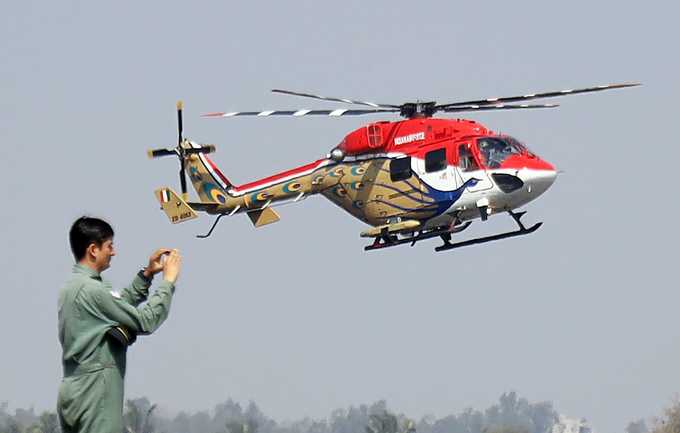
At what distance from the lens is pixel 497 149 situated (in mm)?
35500

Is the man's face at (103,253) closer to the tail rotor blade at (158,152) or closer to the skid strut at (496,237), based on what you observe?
the skid strut at (496,237)

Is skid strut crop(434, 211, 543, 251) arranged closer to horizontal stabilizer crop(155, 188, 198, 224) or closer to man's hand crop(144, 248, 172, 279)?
horizontal stabilizer crop(155, 188, 198, 224)

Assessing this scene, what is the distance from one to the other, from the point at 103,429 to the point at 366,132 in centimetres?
2906

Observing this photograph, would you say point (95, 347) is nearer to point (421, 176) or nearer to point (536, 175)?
point (536, 175)

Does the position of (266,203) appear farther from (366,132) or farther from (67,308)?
(67,308)

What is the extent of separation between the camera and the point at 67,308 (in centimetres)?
829

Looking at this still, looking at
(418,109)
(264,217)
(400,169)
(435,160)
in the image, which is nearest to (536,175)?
(435,160)

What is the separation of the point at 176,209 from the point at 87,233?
31123 mm

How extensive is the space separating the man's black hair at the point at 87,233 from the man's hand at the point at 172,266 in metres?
0.33

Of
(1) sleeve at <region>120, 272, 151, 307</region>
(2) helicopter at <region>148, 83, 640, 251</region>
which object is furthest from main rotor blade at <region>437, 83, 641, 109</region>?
(1) sleeve at <region>120, 272, 151, 307</region>

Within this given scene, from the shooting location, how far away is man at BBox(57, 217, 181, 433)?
8141mm

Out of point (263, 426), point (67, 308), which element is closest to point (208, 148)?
point (67, 308)

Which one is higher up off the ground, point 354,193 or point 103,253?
point 354,193

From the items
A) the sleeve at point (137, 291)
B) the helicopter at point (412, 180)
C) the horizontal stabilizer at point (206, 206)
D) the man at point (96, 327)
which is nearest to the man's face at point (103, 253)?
the man at point (96, 327)
